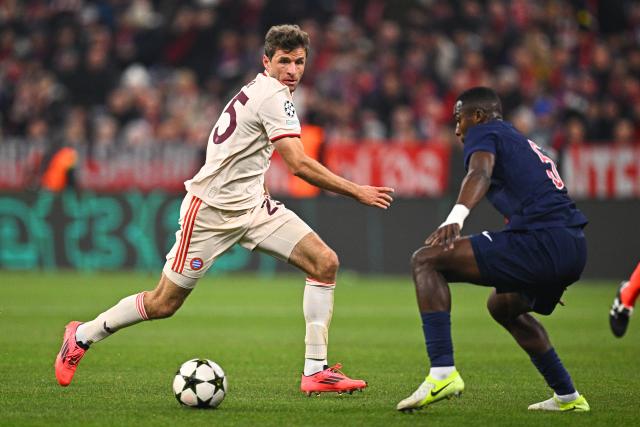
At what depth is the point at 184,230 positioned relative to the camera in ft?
25.5

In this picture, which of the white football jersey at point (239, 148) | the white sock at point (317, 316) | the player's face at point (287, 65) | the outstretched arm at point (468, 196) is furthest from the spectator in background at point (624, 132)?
the outstretched arm at point (468, 196)

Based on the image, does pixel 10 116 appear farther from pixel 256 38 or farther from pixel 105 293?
pixel 105 293

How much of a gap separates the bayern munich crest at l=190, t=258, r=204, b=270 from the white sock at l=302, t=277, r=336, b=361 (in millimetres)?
763

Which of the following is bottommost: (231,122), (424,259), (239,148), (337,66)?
(424,259)

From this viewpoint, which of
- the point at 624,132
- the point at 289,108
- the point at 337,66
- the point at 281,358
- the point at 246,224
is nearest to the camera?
the point at 289,108

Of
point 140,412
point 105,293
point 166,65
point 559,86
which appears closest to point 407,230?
point 559,86

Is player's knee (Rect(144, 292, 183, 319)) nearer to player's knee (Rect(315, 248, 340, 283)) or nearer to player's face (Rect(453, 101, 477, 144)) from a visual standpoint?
player's knee (Rect(315, 248, 340, 283))

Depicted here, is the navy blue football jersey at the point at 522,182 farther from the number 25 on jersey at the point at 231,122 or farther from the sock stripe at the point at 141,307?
the sock stripe at the point at 141,307

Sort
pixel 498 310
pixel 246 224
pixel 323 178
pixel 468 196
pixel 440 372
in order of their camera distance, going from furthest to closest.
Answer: pixel 246 224 → pixel 323 178 → pixel 498 310 → pixel 440 372 → pixel 468 196

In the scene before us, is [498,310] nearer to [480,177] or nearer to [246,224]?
[480,177]

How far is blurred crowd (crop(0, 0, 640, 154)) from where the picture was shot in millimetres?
20000

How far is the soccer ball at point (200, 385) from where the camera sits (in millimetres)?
7098

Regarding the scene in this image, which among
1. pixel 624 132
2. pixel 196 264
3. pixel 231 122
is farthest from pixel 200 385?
pixel 624 132

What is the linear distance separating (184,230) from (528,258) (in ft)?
7.68
